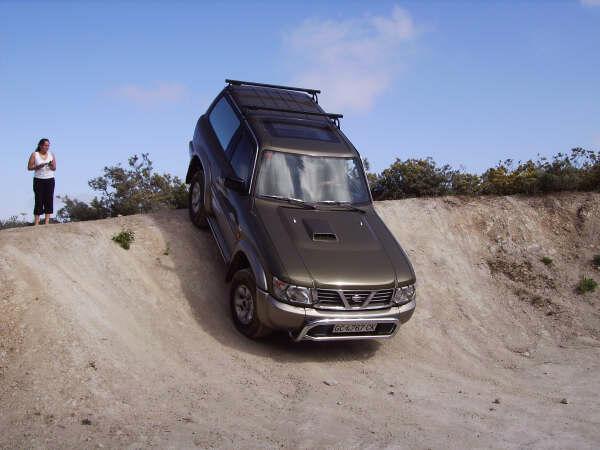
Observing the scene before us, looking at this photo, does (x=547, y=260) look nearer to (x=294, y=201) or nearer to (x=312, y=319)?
(x=294, y=201)

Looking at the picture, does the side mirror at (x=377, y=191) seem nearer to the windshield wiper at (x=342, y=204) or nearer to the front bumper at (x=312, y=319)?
the windshield wiper at (x=342, y=204)

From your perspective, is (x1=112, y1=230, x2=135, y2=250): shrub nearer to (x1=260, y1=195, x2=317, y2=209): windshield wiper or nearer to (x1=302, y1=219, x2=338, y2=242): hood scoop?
(x1=260, y1=195, x2=317, y2=209): windshield wiper

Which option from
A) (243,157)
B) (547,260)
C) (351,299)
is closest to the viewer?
(351,299)

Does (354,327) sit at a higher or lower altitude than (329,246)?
lower

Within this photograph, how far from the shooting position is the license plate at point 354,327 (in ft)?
27.5

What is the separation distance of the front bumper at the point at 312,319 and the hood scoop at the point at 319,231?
1035 mm

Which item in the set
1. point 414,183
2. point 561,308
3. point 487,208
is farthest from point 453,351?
point 414,183

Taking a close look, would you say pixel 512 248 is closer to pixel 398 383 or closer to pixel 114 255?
pixel 398 383

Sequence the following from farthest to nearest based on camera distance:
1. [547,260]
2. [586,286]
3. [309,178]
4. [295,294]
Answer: [547,260], [586,286], [309,178], [295,294]

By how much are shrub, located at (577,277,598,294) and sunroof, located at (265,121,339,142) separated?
578 cm

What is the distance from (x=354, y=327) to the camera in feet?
27.7

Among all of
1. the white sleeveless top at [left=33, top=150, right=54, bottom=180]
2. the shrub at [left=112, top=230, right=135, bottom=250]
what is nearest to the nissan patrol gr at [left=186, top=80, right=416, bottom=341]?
the shrub at [left=112, top=230, right=135, bottom=250]

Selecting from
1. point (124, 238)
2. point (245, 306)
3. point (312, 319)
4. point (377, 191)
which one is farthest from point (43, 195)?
point (377, 191)

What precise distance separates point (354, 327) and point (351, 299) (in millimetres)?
354
